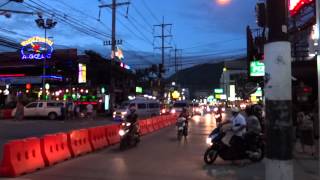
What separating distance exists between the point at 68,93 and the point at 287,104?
63.9 meters

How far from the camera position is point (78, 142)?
17.9 m

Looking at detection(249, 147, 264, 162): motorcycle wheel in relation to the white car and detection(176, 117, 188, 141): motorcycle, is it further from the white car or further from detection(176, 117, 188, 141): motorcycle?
the white car

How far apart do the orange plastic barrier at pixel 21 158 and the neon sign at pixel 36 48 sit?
53714mm

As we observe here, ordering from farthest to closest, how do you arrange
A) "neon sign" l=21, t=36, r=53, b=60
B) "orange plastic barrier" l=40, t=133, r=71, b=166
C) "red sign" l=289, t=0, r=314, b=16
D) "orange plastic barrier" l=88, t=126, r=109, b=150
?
"neon sign" l=21, t=36, r=53, b=60 < "red sign" l=289, t=0, r=314, b=16 < "orange plastic barrier" l=88, t=126, r=109, b=150 < "orange plastic barrier" l=40, t=133, r=71, b=166

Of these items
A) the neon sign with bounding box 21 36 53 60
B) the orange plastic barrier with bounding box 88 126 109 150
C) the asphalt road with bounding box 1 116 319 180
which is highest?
the neon sign with bounding box 21 36 53 60

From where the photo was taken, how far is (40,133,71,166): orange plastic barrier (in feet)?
48.7

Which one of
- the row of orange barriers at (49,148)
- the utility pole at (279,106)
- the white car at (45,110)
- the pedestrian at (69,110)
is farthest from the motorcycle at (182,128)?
the pedestrian at (69,110)

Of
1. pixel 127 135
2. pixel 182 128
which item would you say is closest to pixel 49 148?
pixel 127 135

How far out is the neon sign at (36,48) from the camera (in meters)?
67.6

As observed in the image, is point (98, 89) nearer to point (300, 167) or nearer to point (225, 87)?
point (300, 167)

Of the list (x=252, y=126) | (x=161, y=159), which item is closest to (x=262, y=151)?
(x=252, y=126)

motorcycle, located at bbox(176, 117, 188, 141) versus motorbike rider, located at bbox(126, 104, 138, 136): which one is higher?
motorbike rider, located at bbox(126, 104, 138, 136)

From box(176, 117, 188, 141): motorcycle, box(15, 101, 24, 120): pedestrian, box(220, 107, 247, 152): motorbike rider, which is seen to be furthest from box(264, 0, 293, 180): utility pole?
box(15, 101, 24, 120): pedestrian

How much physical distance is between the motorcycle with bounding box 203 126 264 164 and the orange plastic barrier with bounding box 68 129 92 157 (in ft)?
14.1
